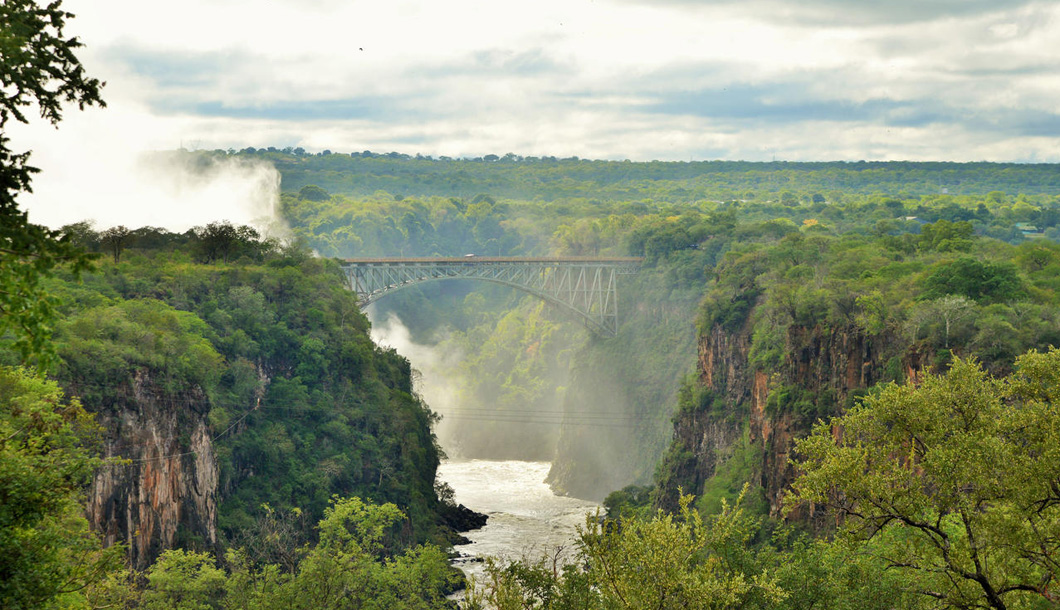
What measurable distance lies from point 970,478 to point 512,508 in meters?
71.0

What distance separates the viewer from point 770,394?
189 feet

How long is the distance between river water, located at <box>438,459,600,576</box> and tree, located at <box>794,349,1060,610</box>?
35.9 metres

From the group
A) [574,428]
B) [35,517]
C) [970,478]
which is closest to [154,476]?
[35,517]

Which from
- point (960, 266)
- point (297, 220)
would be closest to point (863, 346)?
point (960, 266)

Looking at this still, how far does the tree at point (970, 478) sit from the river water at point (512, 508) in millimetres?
35902

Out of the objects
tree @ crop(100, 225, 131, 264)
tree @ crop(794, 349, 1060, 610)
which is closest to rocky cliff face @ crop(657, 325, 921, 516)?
tree @ crop(794, 349, 1060, 610)

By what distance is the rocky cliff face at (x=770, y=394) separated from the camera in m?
50.4

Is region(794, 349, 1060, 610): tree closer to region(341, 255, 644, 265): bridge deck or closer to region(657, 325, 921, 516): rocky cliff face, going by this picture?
→ region(657, 325, 921, 516): rocky cliff face

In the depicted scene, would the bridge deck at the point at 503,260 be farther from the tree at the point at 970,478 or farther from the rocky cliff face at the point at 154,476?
the tree at the point at 970,478

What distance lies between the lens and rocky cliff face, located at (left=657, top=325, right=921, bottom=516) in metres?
50.4

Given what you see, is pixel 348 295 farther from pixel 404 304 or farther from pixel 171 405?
pixel 404 304

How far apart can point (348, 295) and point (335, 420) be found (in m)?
13.3

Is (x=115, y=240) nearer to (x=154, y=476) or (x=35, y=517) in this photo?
(x=154, y=476)

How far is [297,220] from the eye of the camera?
161125mm
